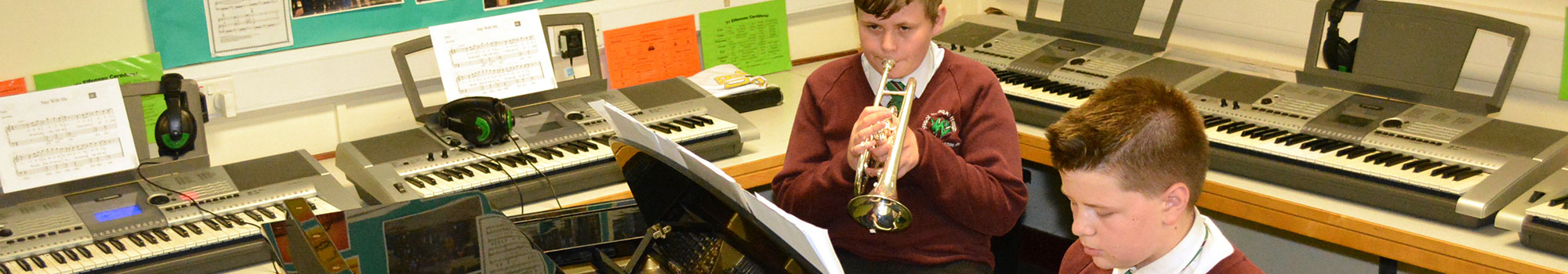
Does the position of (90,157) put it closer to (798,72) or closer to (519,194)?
(519,194)

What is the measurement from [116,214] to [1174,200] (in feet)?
5.60

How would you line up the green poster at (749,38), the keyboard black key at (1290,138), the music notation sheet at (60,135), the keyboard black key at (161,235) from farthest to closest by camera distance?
1. the green poster at (749,38)
2. the keyboard black key at (1290,138)
3. the music notation sheet at (60,135)
4. the keyboard black key at (161,235)

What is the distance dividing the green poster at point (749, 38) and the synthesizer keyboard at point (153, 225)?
1114 millimetres

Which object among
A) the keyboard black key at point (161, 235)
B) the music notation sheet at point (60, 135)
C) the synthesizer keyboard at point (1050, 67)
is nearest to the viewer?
the keyboard black key at point (161, 235)

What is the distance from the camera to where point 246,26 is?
249 centimetres

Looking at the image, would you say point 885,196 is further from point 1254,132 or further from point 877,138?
point 1254,132

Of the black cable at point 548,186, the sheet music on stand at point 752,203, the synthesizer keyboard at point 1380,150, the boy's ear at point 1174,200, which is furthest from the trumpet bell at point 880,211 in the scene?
the synthesizer keyboard at point 1380,150

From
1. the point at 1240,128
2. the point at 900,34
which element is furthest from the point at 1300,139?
the point at 900,34

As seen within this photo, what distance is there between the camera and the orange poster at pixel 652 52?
297 cm

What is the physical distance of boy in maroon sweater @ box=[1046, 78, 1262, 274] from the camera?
1373 millimetres

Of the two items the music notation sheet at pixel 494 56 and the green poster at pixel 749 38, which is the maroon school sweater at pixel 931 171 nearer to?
A: the music notation sheet at pixel 494 56

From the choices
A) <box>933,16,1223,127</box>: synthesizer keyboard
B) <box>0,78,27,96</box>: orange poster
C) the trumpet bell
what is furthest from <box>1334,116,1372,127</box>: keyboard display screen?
<box>0,78,27,96</box>: orange poster

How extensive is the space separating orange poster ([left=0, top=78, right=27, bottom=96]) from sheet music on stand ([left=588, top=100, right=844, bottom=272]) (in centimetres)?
129

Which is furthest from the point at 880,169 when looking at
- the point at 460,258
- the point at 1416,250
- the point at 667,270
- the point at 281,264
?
the point at 1416,250
